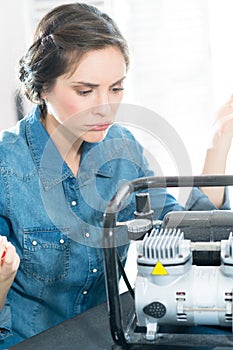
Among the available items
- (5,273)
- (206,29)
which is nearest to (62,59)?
(5,273)

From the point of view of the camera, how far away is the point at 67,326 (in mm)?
1077

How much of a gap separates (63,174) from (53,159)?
1.5 inches

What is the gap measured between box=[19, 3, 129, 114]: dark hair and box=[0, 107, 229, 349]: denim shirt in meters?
0.12

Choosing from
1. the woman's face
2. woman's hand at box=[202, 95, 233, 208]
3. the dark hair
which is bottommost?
woman's hand at box=[202, 95, 233, 208]

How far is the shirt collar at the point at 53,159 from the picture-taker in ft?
4.30

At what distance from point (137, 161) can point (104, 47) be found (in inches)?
11.7

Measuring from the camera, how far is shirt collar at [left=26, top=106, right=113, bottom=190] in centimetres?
131

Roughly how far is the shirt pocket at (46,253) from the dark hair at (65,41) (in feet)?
0.99

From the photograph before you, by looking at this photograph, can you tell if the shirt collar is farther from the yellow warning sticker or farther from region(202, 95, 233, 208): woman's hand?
the yellow warning sticker

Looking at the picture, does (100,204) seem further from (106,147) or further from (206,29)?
(206,29)

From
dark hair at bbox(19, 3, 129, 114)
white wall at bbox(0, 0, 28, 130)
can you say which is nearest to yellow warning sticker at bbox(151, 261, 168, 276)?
dark hair at bbox(19, 3, 129, 114)

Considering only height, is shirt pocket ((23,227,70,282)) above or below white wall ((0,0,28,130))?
below

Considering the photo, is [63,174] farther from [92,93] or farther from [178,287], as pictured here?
[178,287]

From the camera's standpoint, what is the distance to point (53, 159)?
4.35 ft
